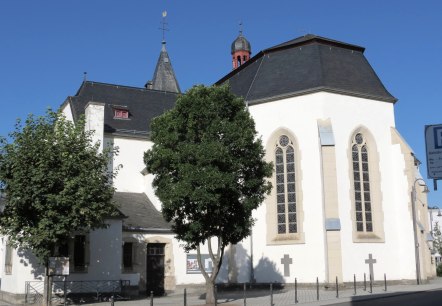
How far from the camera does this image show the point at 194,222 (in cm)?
1839

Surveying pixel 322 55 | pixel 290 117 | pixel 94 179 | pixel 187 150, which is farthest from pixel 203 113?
pixel 322 55

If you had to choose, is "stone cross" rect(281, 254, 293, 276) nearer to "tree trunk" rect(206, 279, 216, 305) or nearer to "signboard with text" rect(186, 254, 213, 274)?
"signboard with text" rect(186, 254, 213, 274)

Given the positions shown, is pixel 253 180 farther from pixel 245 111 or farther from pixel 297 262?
pixel 297 262

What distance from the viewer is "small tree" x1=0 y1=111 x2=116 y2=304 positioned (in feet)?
61.9

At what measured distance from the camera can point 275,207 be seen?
92.3 ft

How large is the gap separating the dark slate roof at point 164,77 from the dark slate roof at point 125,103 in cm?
905

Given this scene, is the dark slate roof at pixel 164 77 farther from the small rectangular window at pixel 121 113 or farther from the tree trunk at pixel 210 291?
the tree trunk at pixel 210 291

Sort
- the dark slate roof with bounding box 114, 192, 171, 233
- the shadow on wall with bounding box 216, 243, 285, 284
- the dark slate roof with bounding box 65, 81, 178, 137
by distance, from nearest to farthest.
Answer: the dark slate roof with bounding box 114, 192, 171, 233, the shadow on wall with bounding box 216, 243, 285, 284, the dark slate roof with bounding box 65, 81, 178, 137

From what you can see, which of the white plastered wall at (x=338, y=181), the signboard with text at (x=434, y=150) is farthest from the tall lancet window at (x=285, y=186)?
the signboard with text at (x=434, y=150)

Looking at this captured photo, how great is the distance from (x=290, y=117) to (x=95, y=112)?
35.6 ft

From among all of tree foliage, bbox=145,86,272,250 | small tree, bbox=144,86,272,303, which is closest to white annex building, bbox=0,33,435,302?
tree foliage, bbox=145,86,272,250

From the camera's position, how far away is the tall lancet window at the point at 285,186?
90.8ft

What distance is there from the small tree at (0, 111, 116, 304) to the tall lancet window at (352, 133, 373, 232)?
13.6 m

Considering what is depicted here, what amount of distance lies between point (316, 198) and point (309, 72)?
7395 mm
